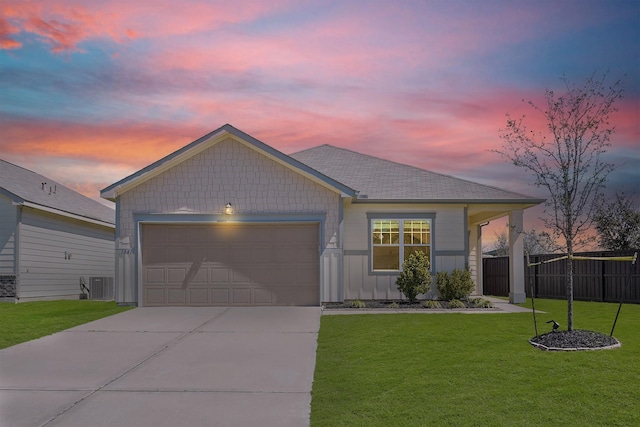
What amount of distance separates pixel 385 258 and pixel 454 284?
2183mm

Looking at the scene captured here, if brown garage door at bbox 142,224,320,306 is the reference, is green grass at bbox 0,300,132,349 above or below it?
below

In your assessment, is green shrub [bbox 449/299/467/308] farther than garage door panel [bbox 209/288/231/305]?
No

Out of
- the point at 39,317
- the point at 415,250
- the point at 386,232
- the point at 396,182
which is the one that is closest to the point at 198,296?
the point at 39,317

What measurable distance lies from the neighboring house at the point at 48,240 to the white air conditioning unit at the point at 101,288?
0.14 feet

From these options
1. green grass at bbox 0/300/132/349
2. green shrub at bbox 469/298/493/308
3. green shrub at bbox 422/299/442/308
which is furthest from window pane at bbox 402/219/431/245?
green grass at bbox 0/300/132/349

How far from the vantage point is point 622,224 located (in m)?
33.1

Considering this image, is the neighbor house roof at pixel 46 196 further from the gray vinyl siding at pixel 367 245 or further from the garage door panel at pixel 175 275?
the gray vinyl siding at pixel 367 245

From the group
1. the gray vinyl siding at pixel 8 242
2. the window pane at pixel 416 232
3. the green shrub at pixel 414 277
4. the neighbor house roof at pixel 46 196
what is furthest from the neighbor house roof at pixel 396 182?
the gray vinyl siding at pixel 8 242

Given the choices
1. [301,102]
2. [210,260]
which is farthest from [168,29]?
[210,260]

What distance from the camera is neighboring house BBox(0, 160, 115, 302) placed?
21609mm

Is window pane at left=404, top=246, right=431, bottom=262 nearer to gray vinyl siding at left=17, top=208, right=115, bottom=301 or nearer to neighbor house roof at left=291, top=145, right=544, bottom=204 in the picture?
neighbor house roof at left=291, top=145, right=544, bottom=204

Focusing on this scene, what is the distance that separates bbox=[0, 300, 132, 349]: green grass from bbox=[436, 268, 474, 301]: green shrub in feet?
29.9

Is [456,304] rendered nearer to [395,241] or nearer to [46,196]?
[395,241]

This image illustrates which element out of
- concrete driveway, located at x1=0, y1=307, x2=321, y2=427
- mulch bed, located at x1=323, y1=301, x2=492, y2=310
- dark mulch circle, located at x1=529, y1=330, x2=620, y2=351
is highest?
dark mulch circle, located at x1=529, y1=330, x2=620, y2=351
